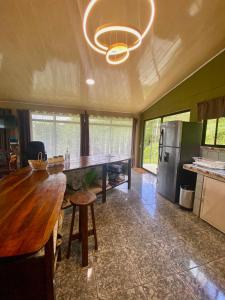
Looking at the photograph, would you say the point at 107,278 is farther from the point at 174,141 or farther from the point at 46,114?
the point at 46,114

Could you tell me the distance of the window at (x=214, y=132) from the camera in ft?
9.16

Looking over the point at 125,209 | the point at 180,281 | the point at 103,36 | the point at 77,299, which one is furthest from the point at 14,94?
the point at 180,281

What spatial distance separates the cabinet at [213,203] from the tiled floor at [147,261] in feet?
0.43

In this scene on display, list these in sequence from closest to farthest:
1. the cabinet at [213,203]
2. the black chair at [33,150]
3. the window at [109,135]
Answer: the cabinet at [213,203], the black chair at [33,150], the window at [109,135]

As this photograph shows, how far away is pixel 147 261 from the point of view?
166 cm

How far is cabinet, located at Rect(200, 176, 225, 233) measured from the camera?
85.1 inches

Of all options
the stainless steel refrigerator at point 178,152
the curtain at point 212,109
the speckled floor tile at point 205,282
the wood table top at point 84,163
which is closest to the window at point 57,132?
the wood table top at point 84,163

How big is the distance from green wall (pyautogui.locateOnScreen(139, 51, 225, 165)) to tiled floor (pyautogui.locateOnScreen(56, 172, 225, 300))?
2449 millimetres

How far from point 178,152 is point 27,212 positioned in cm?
280

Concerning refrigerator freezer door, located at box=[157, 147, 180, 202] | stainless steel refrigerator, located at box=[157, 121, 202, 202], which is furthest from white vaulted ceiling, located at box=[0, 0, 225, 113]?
refrigerator freezer door, located at box=[157, 147, 180, 202]

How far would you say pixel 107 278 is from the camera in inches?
57.1

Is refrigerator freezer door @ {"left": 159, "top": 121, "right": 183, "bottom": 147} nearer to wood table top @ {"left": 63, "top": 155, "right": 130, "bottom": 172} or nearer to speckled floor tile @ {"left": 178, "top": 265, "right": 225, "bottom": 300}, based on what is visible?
wood table top @ {"left": 63, "top": 155, "right": 130, "bottom": 172}

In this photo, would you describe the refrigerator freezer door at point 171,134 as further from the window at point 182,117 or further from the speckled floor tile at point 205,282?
the speckled floor tile at point 205,282

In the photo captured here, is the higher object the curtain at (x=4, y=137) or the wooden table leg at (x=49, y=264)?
the curtain at (x=4, y=137)
